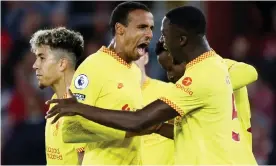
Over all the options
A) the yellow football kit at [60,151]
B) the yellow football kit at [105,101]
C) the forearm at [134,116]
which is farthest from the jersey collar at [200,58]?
the yellow football kit at [60,151]

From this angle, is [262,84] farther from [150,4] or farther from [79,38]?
[79,38]

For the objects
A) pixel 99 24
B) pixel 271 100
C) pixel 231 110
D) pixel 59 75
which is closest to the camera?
pixel 231 110

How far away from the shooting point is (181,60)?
498cm

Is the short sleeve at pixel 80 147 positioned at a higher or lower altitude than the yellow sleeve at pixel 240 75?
lower

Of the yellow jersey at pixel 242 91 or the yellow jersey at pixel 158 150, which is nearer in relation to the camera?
the yellow jersey at pixel 242 91

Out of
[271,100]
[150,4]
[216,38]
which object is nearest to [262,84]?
[271,100]

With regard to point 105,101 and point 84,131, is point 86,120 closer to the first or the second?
point 84,131

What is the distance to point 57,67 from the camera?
6.16 meters

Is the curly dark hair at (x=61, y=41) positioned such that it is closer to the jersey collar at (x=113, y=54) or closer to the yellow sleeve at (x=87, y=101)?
the jersey collar at (x=113, y=54)

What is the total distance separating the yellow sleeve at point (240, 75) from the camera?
551 centimetres

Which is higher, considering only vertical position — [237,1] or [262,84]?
[237,1]

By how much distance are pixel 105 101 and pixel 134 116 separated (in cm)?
70

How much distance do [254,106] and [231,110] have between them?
14.5ft

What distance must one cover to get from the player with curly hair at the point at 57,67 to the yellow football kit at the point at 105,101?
41 centimetres
